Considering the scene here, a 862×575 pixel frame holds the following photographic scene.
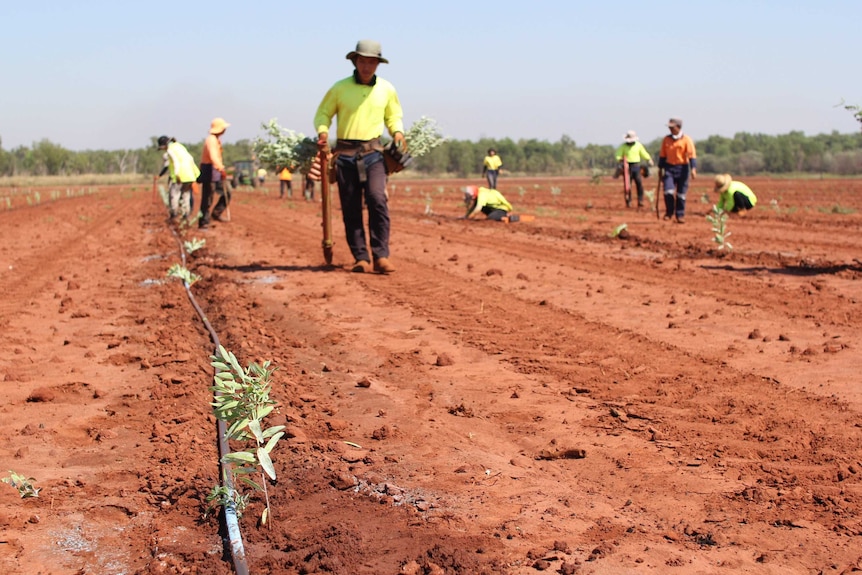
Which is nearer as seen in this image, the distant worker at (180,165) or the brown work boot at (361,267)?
the brown work boot at (361,267)

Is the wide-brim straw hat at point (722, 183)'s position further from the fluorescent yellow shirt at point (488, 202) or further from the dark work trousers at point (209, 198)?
the dark work trousers at point (209, 198)

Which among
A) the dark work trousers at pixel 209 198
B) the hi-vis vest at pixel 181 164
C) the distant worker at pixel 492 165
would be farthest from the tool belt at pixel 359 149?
the distant worker at pixel 492 165

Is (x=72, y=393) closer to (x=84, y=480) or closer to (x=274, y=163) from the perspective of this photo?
(x=84, y=480)

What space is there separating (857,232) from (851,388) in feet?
36.1

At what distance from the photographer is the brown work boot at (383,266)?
10.8m

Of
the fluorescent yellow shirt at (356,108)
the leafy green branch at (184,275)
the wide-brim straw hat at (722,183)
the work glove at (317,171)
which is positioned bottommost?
the leafy green branch at (184,275)

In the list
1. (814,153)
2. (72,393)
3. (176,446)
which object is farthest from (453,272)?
(814,153)

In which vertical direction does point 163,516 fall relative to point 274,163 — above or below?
below

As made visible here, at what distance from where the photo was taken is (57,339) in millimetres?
8117

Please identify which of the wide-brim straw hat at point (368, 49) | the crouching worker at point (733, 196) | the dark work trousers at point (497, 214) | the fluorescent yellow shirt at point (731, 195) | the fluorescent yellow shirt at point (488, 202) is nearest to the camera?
the wide-brim straw hat at point (368, 49)

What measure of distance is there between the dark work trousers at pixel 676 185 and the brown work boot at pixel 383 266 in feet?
27.5

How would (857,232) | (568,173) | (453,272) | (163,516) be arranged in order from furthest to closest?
(568,173), (857,232), (453,272), (163,516)

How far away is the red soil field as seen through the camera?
12.7 ft

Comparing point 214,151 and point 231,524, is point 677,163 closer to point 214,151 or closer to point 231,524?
point 214,151
